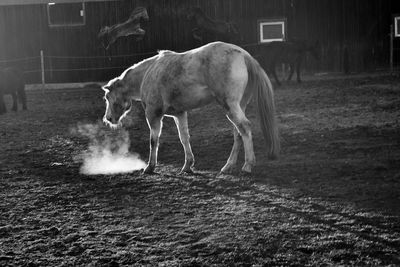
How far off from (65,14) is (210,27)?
257 inches

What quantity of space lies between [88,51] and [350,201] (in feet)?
69.6

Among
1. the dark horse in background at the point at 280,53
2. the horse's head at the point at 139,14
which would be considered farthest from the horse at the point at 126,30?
the dark horse in background at the point at 280,53

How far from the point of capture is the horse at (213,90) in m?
7.26

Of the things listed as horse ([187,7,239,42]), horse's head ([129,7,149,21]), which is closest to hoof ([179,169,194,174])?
horse ([187,7,239,42])

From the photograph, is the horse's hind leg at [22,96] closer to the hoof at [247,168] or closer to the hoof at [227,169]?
the hoof at [227,169]

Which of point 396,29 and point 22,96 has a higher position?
point 396,29

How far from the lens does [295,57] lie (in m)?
21.6

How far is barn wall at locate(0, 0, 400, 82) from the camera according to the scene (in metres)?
25.2

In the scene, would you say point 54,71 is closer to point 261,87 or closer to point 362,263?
point 261,87

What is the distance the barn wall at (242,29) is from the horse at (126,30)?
394 millimetres

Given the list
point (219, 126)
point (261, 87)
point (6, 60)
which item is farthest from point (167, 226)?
point (6, 60)

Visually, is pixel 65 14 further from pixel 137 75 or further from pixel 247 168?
pixel 247 168

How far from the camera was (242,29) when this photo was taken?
2525 cm

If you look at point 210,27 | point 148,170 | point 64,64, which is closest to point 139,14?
point 210,27
